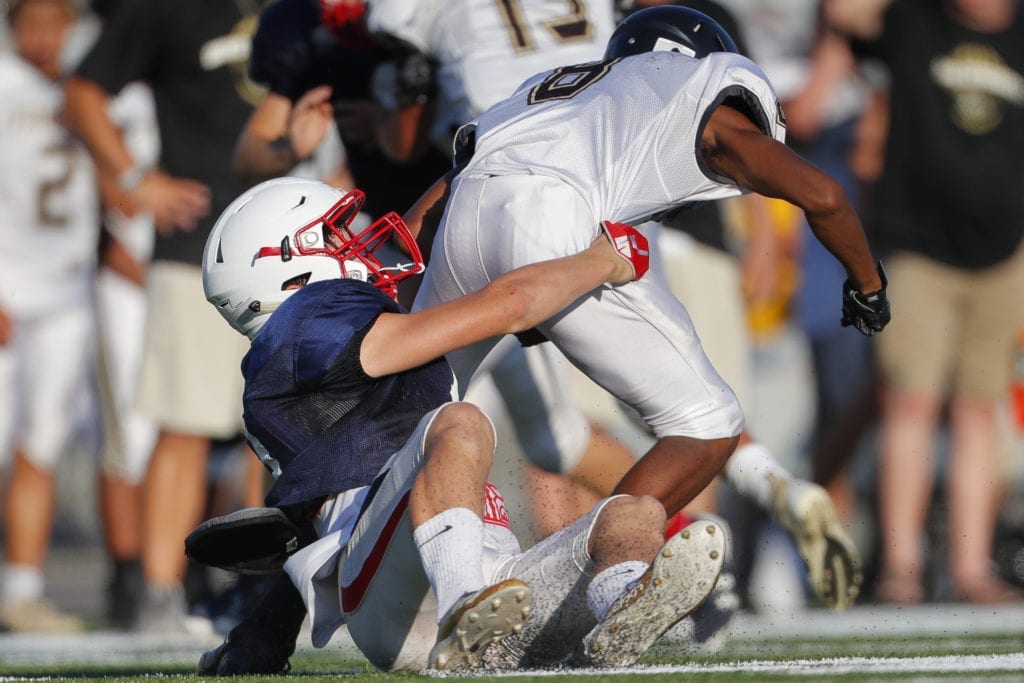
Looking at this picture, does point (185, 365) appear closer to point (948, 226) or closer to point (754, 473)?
point (754, 473)

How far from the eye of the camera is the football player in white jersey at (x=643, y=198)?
3.79 meters

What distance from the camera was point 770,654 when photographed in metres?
4.18

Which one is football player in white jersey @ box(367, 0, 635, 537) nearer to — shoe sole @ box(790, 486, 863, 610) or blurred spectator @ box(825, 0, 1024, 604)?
shoe sole @ box(790, 486, 863, 610)

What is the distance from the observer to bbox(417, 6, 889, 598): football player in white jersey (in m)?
3.79

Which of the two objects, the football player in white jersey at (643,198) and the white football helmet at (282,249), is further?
the football player in white jersey at (643,198)

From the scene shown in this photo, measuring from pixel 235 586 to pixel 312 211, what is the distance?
292 centimetres

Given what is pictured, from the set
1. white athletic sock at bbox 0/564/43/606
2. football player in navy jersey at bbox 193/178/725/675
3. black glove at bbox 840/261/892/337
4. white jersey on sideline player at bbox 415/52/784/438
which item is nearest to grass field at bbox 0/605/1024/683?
football player in navy jersey at bbox 193/178/725/675

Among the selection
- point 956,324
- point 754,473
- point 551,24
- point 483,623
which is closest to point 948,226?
point 956,324

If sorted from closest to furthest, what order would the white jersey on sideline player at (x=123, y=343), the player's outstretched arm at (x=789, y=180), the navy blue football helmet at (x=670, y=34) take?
the player's outstretched arm at (x=789, y=180)
the navy blue football helmet at (x=670, y=34)
the white jersey on sideline player at (x=123, y=343)

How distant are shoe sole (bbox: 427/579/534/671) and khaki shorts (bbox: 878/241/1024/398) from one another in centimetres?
433

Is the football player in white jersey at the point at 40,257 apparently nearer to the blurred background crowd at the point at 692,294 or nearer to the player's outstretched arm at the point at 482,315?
the blurred background crowd at the point at 692,294

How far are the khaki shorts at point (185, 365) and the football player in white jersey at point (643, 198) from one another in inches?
112

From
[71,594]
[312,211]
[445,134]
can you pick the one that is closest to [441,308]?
[312,211]

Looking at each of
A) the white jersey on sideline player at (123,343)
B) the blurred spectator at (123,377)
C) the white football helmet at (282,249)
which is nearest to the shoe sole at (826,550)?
the white football helmet at (282,249)
